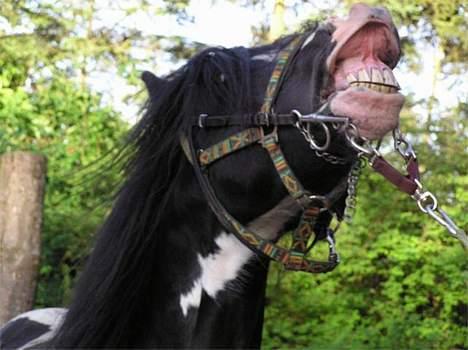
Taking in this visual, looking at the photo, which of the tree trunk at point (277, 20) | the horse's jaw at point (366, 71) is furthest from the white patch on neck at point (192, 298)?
the tree trunk at point (277, 20)

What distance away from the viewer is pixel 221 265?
6.20 ft

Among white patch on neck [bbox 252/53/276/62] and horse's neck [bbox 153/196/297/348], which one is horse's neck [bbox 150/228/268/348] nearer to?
horse's neck [bbox 153/196/297/348]

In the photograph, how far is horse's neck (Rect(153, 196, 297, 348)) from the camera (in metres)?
1.89

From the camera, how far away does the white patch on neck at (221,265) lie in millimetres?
1878

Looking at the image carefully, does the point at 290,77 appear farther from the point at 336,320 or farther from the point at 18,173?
the point at 336,320

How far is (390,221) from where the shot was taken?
26.1 ft

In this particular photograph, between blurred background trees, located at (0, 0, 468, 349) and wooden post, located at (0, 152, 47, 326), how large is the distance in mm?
1011

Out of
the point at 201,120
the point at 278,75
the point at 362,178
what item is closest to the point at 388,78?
the point at 278,75

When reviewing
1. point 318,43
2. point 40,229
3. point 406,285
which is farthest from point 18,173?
point 406,285

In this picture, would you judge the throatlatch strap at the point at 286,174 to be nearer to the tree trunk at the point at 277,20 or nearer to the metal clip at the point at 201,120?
the metal clip at the point at 201,120

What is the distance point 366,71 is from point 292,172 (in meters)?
0.27

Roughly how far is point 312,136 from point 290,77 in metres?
0.17

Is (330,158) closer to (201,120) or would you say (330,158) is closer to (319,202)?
(319,202)

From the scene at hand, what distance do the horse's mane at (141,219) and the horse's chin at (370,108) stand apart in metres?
0.41
